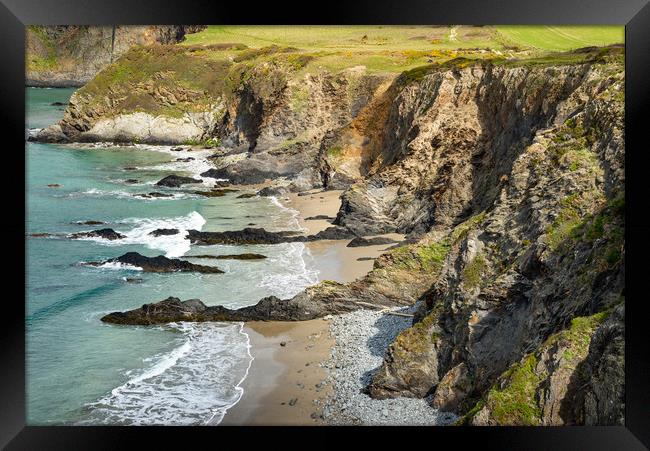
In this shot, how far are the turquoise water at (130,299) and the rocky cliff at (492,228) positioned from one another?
3.55 feet

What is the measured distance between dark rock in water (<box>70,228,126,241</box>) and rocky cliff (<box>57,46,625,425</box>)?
554 centimetres

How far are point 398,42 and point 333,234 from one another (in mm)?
6025

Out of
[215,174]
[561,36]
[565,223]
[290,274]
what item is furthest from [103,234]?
[565,223]

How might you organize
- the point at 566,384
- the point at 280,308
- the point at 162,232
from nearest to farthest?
the point at 566,384 < the point at 280,308 < the point at 162,232

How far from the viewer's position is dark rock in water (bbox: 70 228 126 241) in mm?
19594

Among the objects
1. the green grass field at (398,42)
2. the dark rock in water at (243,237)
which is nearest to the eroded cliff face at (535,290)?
the green grass field at (398,42)

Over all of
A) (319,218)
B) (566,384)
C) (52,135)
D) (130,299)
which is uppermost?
(52,135)

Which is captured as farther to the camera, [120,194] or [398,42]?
[120,194]

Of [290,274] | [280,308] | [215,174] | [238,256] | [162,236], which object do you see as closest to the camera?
[280,308]

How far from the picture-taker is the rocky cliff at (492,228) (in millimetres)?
7461

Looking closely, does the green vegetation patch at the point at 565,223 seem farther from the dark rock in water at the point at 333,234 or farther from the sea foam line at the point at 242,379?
the dark rock in water at the point at 333,234

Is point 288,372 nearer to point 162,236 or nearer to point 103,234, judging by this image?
point 162,236
